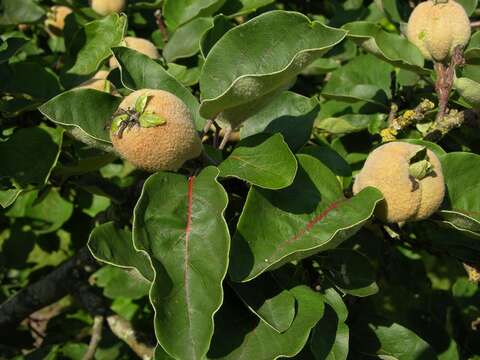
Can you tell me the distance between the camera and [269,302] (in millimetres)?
1123

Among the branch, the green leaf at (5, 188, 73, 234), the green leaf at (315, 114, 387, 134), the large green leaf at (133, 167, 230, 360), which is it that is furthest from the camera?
the green leaf at (5, 188, 73, 234)

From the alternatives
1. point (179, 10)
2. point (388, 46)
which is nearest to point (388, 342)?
point (388, 46)

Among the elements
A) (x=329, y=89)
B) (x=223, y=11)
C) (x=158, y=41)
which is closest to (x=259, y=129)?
(x=329, y=89)

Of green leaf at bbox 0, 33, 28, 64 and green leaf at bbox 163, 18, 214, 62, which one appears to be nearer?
green leaf at bbox 0, 33, 28, 64

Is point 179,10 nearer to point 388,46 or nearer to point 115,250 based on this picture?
point 388,46

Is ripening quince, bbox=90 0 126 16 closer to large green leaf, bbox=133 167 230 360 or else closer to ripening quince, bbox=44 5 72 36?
ripening quince, bbox=44 5 72 36

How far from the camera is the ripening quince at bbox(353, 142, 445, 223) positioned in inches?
42.4

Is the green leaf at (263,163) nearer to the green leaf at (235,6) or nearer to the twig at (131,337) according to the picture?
the green leaf at (235,6)

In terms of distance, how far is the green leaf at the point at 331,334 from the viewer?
1163 millimetres

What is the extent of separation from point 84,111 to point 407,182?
578mm

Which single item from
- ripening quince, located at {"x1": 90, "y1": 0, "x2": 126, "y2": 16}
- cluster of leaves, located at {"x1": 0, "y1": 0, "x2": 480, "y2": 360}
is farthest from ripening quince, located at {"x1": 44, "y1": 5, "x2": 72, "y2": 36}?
ripening quince, located at {"x1": 90, "y1": 0, "x2": 126, "y2": 16}

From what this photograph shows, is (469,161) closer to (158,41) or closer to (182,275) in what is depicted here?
(182,275)

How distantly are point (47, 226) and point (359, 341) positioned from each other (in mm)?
1100

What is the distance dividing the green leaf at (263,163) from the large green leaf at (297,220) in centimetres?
4
